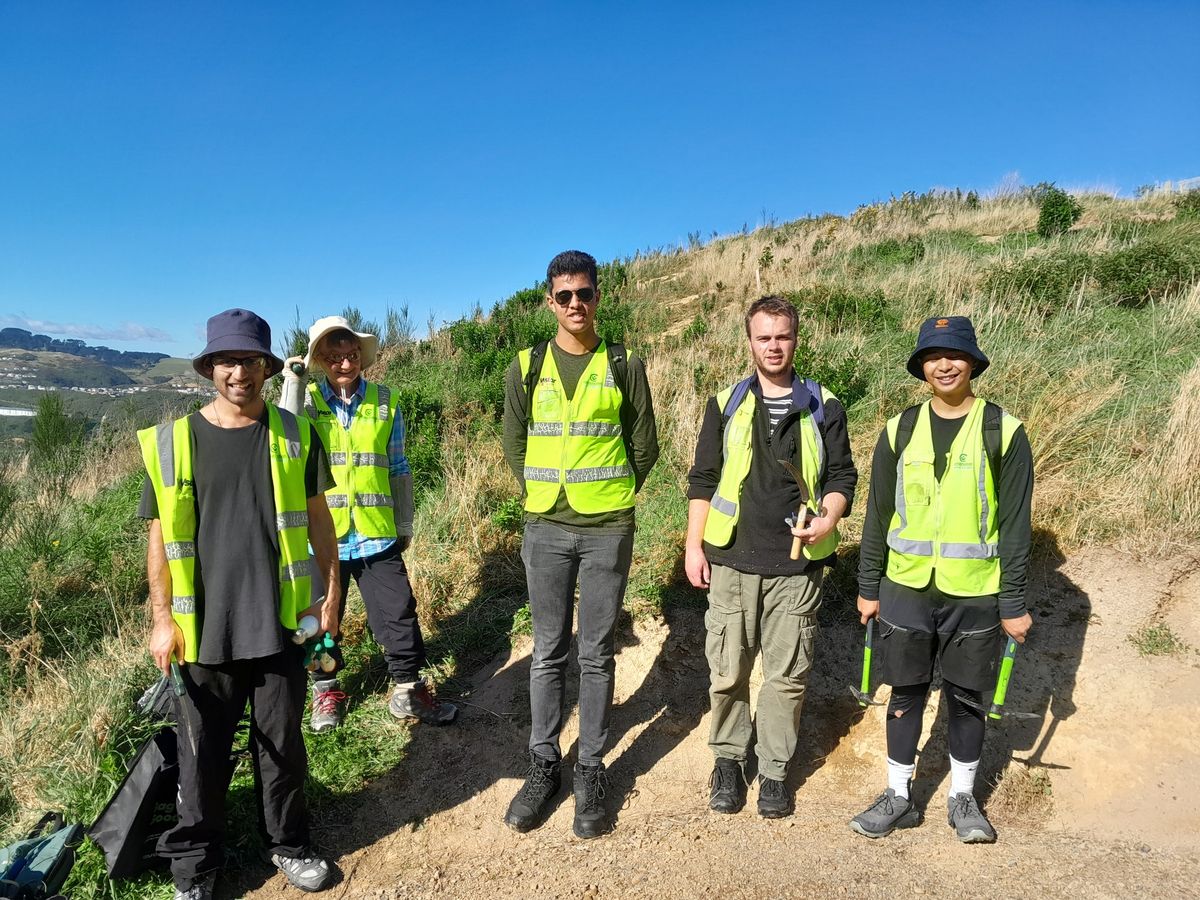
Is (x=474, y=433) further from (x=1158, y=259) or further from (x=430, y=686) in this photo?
(x=1158, y=259)

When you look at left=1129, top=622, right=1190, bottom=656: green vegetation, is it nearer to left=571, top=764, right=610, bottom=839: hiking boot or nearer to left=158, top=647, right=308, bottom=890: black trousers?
left=571, top=764, right=610, bottom=839: hiking boot

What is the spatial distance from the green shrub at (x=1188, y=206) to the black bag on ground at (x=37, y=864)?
13658 millimetres

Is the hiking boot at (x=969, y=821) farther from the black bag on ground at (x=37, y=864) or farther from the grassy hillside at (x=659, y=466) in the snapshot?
the black bag on ground at (x=37, y=864)

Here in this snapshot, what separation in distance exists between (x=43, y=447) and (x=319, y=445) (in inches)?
331

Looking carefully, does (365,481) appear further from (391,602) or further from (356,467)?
(391,602)

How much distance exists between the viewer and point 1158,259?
7.79 m

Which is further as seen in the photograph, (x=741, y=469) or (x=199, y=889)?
(x=741, y=469)

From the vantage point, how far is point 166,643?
2.46 meters

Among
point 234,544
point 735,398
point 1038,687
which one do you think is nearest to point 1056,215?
point 1038,687

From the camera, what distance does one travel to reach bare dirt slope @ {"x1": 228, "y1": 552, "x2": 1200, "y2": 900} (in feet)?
9.50

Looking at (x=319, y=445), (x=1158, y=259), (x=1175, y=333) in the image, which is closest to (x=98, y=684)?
(x=319, y=445)

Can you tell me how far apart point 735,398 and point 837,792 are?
2027 millimetres

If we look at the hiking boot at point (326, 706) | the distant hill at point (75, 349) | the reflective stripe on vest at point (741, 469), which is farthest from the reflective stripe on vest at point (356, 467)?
the distant hill at point (75, 349)

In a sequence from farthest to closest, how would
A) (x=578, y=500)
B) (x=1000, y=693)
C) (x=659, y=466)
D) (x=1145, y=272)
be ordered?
(x=1145, y=272) < (x=659, y=466) < (x=578, y=500) < (x=1000, y=693)
